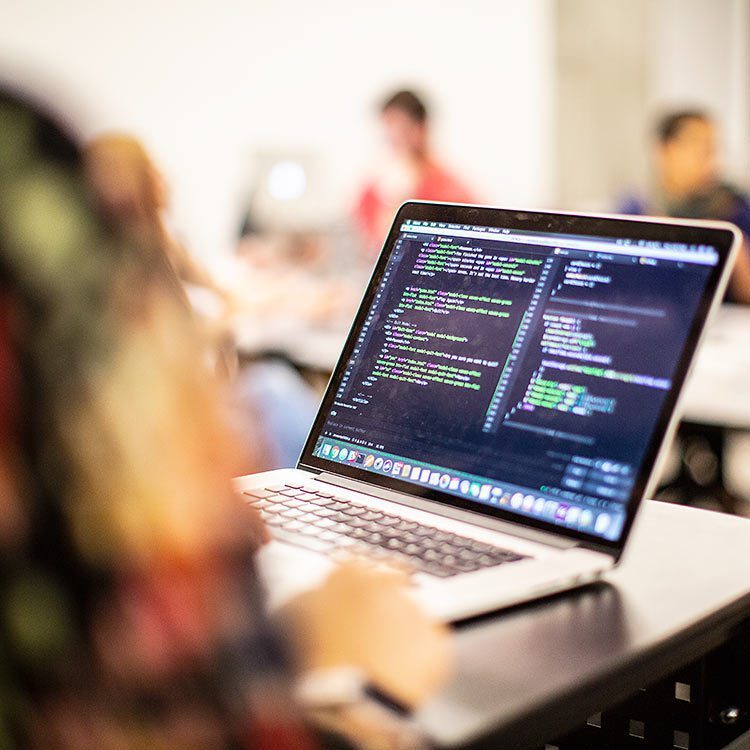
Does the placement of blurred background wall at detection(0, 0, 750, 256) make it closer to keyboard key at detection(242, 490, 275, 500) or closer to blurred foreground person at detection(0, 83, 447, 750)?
keyboard key at detection(242, 490, 275, 500)

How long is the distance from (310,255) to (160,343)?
10.5ft

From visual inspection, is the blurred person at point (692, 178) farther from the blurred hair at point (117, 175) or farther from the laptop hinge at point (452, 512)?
the blurred hair at point (117, 175)

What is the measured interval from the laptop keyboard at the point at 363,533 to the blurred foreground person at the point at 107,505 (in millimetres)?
268

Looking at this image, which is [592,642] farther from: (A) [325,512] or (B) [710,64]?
(B) [710,64]

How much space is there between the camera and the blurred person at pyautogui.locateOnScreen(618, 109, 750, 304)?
3.16 meters

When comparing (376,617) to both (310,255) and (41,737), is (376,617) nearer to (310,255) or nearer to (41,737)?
(41,737)

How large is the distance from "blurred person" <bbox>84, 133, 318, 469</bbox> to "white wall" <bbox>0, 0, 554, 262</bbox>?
1587 millimetres

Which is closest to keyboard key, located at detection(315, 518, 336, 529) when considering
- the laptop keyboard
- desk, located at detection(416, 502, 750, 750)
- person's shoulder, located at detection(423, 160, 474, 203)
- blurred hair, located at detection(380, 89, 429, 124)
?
the laptop keyboard

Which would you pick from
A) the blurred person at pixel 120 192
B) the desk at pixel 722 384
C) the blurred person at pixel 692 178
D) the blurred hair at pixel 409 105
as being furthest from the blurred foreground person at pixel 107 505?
Answer: the blurred hair at pixel 409 105

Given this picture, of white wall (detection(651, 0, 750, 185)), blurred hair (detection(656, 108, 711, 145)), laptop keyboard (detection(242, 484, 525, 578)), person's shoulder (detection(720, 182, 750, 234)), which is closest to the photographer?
laptop keyboard (detection(242, 484, 525, 578))

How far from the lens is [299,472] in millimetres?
935

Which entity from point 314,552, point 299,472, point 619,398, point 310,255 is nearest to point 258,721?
point 314,552

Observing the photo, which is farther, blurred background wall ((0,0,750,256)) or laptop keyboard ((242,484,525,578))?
blurred background wall ((0,0,750,256))

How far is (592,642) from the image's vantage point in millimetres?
604
